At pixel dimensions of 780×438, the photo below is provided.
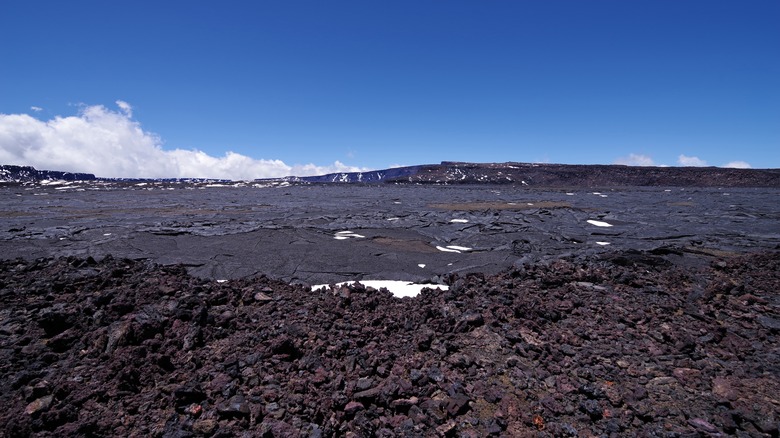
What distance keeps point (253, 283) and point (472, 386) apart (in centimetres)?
385

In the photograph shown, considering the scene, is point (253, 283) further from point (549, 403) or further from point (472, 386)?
point (549, 403)

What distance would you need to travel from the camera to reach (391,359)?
3744 millimetres

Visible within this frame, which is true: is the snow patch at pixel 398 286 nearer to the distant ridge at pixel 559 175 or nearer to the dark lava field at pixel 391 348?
the dark lava field at pixel 391 348

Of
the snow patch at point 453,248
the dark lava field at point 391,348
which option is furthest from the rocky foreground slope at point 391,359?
the snow patch at point 453,248

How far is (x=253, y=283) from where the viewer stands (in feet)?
19.3

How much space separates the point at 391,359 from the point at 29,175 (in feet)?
365

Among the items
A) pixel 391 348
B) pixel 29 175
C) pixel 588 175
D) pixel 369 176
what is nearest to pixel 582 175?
pixel 588 175

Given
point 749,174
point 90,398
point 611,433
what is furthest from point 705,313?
point 749,174

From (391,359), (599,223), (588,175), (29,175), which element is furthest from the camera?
(29,175)

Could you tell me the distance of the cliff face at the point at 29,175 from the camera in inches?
3078

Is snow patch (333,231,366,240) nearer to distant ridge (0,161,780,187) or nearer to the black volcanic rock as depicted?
distant ridge (0,161,780,187)

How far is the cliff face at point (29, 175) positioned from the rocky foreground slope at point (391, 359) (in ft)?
328

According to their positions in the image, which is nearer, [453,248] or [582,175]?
[453,248]

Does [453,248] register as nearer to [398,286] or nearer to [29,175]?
[398,286]
